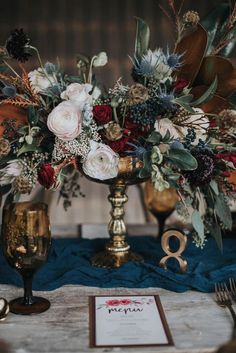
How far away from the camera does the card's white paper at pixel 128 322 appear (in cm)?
91

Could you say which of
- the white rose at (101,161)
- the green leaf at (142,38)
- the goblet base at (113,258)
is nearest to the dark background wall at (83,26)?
the green leaf at (142,38)

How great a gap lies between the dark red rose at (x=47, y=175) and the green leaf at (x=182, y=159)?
0.26 metres

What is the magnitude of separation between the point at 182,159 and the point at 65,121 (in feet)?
0.90

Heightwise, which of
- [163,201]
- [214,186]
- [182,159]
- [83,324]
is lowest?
[163,201]

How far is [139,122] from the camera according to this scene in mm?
1194

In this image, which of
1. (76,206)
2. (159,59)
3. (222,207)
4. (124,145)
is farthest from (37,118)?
(76,206)

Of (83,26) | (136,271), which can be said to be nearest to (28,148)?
(136,271)

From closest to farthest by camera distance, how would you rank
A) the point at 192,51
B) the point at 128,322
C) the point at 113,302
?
the point at 128,322
the point at 113,302
the point at 192,51

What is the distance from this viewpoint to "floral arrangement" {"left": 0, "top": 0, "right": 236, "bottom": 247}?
117 centimetres

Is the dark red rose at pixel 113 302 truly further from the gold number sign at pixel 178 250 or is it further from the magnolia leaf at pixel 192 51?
the magnolia leaf at pixel 192 51

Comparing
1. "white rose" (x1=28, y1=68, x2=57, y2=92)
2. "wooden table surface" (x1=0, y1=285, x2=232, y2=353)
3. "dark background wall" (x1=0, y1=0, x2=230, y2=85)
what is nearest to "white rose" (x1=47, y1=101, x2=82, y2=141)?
"white rose" (x1=28, y1=68, x2=57, y2=92)

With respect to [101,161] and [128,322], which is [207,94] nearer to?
[101,161]

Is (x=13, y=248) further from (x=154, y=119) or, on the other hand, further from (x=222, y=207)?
(x=222, y=207)

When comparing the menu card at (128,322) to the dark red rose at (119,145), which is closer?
the menu card at (128,322)
